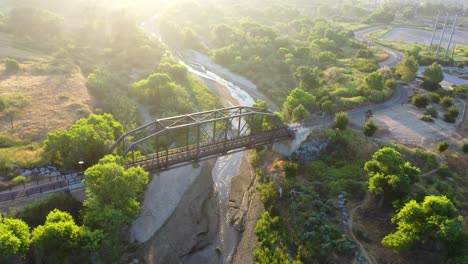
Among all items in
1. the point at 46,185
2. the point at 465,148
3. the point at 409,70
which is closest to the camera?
the point at 46,185

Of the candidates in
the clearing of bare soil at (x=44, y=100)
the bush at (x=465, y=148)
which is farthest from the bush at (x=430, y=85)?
the clearing of bare soil at (x=44, y=100)

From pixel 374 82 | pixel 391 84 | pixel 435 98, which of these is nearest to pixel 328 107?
pixel 374 82

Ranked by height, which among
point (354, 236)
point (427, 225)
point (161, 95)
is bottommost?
point (354, 236)

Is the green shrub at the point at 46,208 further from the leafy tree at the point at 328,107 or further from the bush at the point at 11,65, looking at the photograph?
the bush at the point at 11,65

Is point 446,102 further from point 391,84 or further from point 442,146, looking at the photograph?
point 442,146

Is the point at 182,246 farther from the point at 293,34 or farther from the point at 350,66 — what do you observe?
the point at 293,34

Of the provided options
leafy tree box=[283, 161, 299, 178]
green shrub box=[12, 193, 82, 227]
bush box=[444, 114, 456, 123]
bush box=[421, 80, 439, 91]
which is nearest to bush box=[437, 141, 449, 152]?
bush box=[444, 114, 456, 123]

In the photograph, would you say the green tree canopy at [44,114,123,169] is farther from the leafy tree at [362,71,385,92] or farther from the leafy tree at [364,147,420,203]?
the leafy tree at [362,71,385,92]
